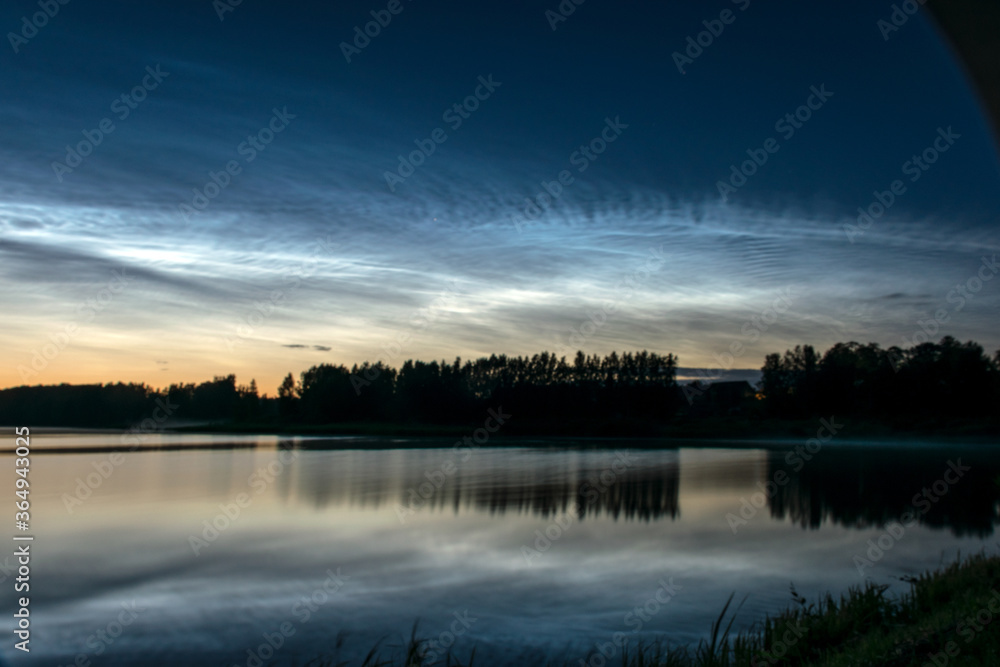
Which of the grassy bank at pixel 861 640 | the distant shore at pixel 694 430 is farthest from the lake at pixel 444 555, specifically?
the distant shore at pixel 694 430

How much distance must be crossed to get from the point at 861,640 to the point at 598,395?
81.7 metres

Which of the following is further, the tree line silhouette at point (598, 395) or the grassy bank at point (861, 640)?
the tree line silhouette at point (598, 395)

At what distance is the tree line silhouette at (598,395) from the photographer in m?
66.1

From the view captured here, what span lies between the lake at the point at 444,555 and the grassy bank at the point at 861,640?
1.54 feet

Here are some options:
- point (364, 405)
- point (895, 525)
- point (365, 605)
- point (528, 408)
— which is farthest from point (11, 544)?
point (364, 405)

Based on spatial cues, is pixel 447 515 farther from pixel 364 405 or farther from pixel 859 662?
pixel 364 405

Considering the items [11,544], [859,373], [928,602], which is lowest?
[11,544]

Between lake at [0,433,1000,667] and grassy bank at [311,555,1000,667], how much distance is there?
470 millimetres

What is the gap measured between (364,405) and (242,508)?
255 feet

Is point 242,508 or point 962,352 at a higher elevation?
point 962,352

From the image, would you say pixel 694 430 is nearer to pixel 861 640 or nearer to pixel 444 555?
pixel 444 555

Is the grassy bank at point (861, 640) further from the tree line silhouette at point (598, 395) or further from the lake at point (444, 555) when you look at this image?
the tree line silhouette at point (598, 395)

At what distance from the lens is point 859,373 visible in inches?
2862

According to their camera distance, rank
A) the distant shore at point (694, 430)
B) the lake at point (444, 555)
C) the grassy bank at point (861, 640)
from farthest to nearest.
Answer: the distant shore at point (694, 430), the lake at point (444, 555), the grassy bank at point (861, 640)
